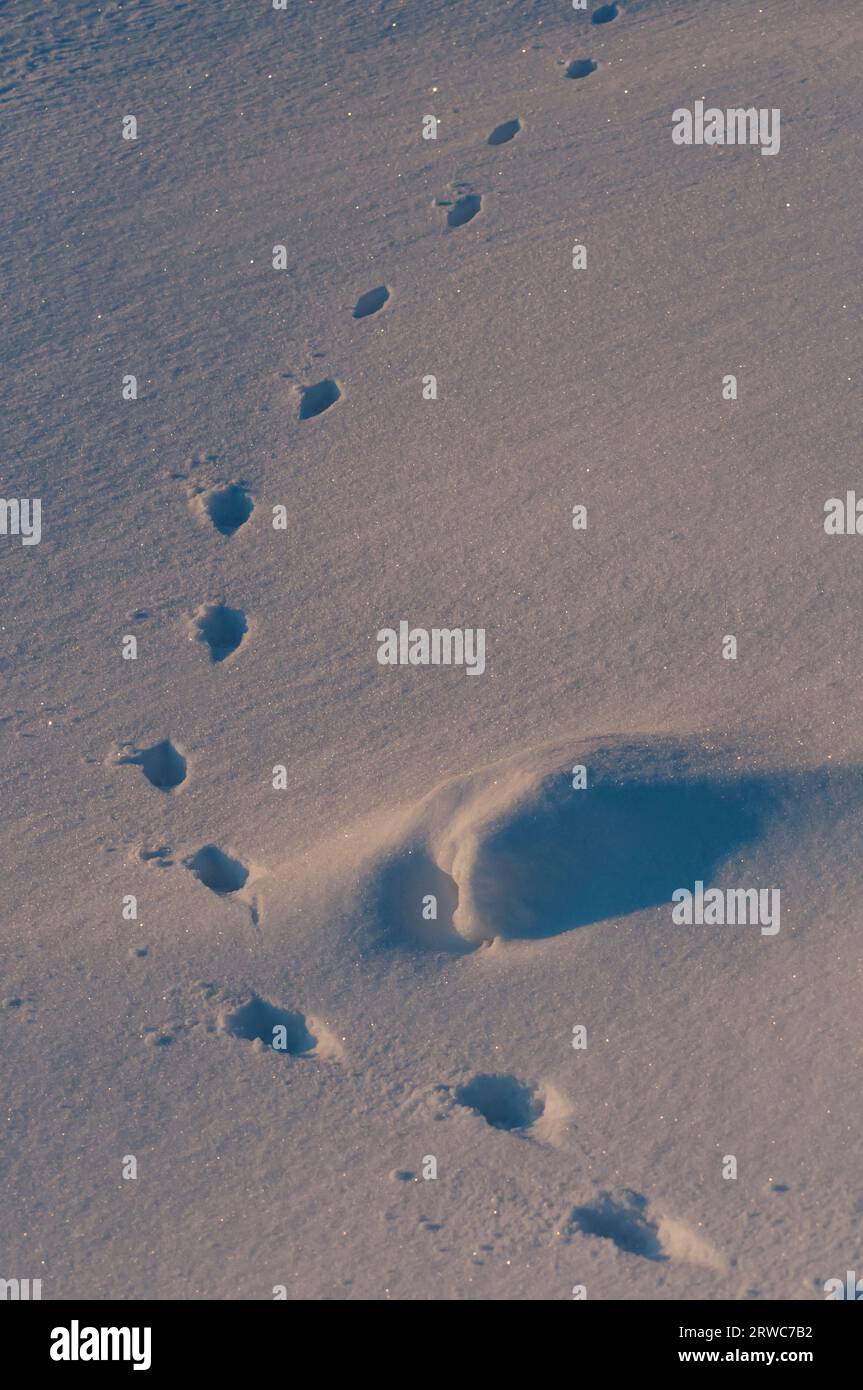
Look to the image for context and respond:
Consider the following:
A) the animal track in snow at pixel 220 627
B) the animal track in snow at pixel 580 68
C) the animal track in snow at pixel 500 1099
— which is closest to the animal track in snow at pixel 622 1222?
the animal track in snow at pixel 500 1099

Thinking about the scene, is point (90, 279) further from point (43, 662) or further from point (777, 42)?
point (777, 42)

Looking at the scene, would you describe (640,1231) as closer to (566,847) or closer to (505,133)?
(566,847)

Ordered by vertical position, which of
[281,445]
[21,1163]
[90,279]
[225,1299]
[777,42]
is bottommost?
[225,1299]

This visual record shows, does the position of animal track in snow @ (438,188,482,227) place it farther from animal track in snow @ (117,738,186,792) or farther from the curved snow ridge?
the curved snow ridge

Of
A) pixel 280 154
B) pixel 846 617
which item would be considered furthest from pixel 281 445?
pixel 846 617

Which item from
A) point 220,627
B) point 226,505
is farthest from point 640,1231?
point 226,505

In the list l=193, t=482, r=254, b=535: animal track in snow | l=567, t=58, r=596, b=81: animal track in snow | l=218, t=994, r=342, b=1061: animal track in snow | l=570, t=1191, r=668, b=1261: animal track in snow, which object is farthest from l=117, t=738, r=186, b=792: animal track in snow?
l=567, t=58, r=596, b=81: animal track in snow

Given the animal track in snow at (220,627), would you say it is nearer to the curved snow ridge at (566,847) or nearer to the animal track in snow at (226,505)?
the animal track in snow at (226,505)
